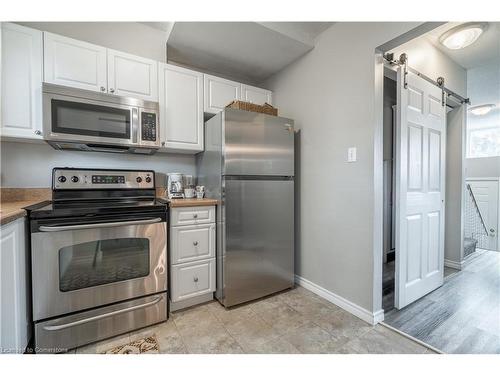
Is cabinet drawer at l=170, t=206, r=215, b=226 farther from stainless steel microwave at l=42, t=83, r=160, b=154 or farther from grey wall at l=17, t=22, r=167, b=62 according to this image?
grey wall at l=17, t=22, r=167, b=62

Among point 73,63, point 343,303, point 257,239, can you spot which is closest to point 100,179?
point 73,63

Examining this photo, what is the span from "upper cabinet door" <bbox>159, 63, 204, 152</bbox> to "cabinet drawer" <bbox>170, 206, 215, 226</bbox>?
0.62 m

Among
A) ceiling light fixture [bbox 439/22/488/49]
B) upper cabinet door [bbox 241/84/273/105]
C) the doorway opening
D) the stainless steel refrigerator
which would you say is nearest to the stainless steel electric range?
the stainless steel refrigerator

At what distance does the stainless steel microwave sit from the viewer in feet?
5.11

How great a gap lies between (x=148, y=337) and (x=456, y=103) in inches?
155

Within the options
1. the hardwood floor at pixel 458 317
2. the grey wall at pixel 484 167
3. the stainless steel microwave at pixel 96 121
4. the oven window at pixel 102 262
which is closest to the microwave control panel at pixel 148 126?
the stainless steel microwave at pixel 96 121

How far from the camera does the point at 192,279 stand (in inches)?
72.2

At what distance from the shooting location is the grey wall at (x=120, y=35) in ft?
6.05

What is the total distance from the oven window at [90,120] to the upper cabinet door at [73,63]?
19 centimetres

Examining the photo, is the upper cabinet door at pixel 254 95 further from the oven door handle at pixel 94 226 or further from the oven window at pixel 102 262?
the oven window at pixel 102 262

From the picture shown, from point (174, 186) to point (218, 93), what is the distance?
1010 mm

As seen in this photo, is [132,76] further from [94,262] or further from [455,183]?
[455,183]
